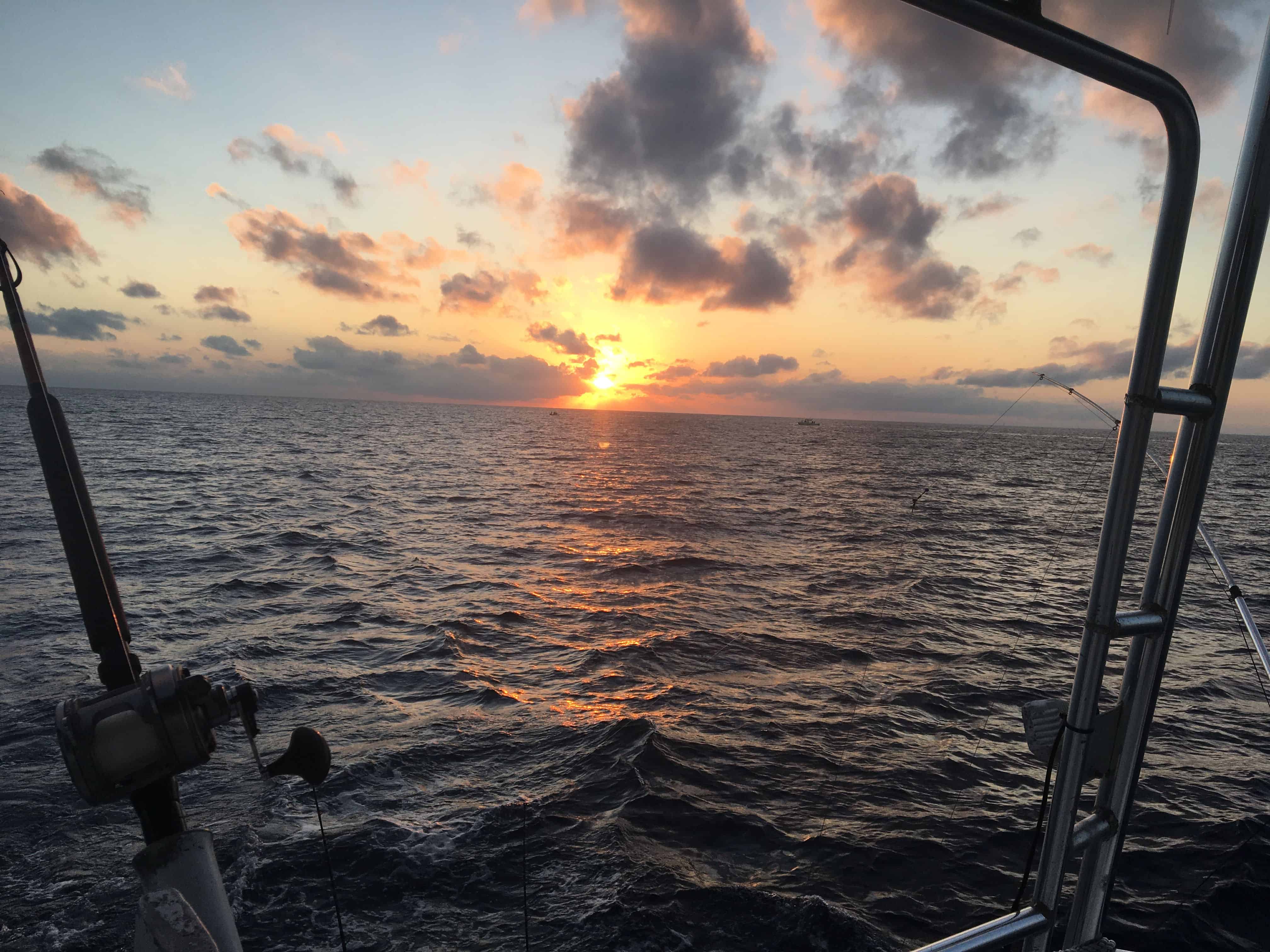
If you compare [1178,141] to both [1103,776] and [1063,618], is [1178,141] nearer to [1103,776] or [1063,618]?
[1103,776]

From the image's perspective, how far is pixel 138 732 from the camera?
1693 mm

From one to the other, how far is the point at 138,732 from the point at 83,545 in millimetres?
586

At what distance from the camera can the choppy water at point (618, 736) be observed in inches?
263

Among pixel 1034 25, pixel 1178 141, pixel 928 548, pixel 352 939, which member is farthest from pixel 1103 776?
pixel 928 548

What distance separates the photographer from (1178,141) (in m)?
2.08

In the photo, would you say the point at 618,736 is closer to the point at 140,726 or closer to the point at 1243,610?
the point at 1243,610

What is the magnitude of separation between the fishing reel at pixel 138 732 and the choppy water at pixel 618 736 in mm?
5724

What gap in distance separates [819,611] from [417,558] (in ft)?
44.1

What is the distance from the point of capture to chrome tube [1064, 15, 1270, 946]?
7.07 ft

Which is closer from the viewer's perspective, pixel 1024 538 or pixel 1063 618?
pixel 1063 618

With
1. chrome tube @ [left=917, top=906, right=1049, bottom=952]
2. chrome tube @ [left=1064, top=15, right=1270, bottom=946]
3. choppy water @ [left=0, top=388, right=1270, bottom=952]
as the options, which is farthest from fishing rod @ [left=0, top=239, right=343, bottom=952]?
choppy water @ [left=0, top=388, right=1270, bottom=952]

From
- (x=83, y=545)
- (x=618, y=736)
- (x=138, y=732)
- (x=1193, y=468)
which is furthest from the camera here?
(x=618, y=736)

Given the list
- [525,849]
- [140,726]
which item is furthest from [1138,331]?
[525,849]

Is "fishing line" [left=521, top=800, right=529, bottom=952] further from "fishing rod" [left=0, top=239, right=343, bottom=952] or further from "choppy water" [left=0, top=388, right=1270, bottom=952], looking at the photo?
"fishing rod" [left=0, top=239, right=343, bottom=952]
